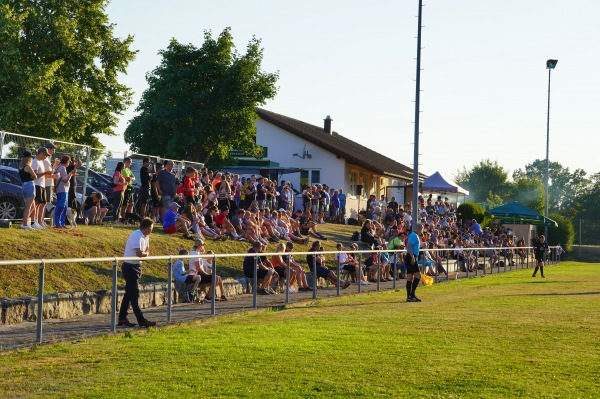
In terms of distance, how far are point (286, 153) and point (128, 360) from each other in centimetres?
4430

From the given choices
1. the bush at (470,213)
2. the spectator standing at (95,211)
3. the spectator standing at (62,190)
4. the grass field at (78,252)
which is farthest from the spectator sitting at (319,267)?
the bush at (470,213)

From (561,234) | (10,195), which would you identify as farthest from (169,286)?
(561,234)

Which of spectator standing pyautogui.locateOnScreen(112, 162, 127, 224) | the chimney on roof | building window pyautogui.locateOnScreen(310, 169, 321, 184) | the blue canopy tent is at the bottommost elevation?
spectator standing pyautogui.locateOnScreen(112, 162, 127, 224)

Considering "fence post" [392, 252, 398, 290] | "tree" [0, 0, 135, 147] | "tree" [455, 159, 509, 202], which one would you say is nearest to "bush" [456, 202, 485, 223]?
"tree" [0, 0, 135, 147]

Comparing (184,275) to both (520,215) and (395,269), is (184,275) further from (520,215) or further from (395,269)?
(520,215)

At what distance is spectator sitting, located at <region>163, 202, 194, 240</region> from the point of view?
24.5 meters

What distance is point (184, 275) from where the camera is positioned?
1727cm

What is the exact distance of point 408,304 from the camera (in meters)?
20.2

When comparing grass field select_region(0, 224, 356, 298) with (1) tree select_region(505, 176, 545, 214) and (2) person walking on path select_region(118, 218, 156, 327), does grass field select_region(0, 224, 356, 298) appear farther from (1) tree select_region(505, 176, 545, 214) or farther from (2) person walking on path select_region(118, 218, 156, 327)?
(1) tree select_region(505, 176, 545, 214)

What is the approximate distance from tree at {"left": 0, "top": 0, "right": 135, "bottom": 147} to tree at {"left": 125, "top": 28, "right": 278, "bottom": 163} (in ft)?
7.73

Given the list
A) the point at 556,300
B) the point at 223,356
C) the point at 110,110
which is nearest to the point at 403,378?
the point at 223,356

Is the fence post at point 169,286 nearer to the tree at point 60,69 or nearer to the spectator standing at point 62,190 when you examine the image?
the spectator standing at point 62,190

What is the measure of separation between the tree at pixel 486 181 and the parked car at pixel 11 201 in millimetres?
132828

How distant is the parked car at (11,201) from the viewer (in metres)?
20.6
